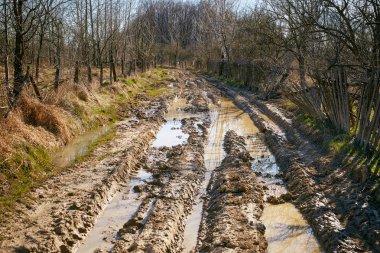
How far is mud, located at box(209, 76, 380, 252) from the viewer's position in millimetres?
5685

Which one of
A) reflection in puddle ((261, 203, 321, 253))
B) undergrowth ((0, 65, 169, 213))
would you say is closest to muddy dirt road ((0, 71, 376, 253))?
reflection in puddle ((261, 203, 321, 253))

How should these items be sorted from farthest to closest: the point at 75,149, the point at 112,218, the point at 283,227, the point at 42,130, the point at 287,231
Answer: the point at 75,149
the point at 42,130
the point at 112,218
the point at 283,227
the point at 287,231

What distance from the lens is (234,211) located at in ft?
21.8

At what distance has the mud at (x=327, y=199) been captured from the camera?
568 cm

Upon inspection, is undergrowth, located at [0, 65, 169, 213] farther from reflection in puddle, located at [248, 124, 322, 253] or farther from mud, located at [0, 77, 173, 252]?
reflection in puddle, located at [248, 124, 322, 253]

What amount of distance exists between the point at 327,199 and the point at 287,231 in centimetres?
140

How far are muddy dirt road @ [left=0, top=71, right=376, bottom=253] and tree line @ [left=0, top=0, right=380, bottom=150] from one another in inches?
89.0

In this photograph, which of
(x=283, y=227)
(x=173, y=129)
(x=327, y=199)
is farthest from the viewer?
(x=173, y=129)

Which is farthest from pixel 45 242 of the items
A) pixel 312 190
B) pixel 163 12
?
pixel 163 12

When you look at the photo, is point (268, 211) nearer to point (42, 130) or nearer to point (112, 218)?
point (112, 218)

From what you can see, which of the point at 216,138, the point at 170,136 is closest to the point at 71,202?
the point at 170,136

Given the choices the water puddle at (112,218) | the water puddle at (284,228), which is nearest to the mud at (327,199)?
the water puddle at (284,228)

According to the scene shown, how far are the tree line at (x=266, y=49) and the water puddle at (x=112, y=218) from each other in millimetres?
4340

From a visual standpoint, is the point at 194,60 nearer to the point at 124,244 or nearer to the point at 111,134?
the point at 111,134
